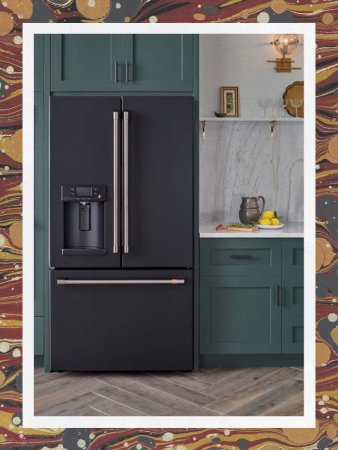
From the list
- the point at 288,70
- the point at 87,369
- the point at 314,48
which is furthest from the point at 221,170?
the point at 314,48

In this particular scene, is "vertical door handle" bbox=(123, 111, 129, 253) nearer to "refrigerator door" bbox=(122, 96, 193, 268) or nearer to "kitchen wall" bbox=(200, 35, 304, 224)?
"refrigerator door" bbox=(122, 96, 193, 268)

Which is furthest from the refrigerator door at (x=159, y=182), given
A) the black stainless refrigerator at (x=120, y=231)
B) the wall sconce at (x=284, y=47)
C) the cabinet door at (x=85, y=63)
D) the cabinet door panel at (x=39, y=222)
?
the wall sconce at (x=284, y=47)

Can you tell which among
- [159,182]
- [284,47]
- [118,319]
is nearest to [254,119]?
[284,47]

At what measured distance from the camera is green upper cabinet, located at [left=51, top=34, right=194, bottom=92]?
3650mm

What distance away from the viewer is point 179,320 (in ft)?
11.9

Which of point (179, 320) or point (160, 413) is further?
point (179, 320)

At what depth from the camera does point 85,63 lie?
3666mm

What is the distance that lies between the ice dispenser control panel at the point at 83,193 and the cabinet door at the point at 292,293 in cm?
114

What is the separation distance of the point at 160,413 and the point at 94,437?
3.22ft

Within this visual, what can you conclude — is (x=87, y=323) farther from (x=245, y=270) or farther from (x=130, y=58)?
(x=130, y=58)

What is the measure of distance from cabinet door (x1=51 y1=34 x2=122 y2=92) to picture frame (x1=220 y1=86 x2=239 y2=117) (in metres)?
0.86

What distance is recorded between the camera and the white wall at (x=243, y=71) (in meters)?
4.23

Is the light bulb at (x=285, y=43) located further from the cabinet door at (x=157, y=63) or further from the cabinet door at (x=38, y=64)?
the cabinet door at (x=38, y=64)

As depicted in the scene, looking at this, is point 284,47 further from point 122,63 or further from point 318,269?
point 318,269
